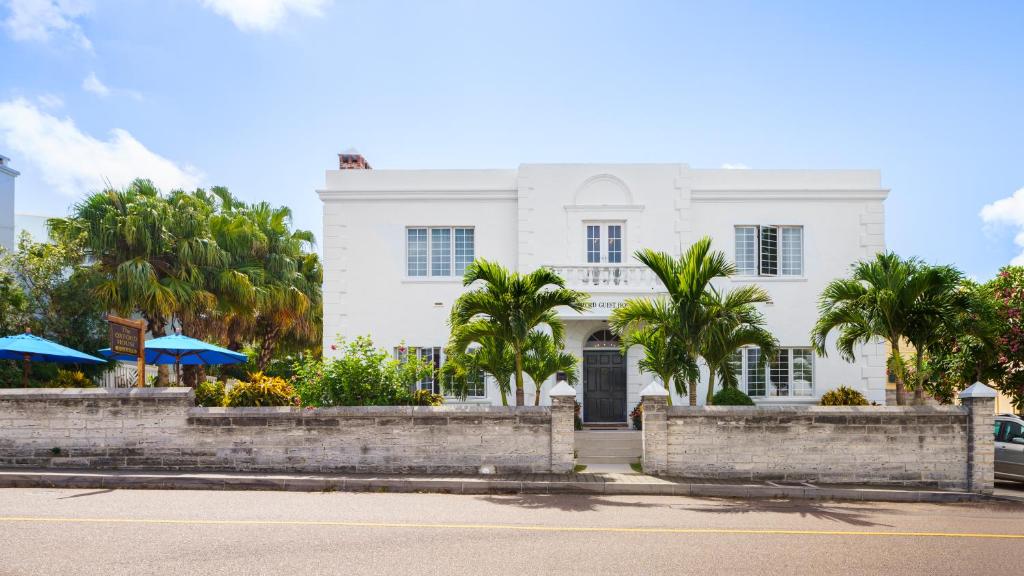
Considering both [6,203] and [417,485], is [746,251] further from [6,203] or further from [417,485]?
[6,203]

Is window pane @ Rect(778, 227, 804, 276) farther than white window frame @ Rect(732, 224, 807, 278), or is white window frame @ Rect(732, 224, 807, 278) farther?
window pane @ Rect(778, 227, 804, 276)

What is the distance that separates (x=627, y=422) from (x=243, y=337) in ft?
44.7

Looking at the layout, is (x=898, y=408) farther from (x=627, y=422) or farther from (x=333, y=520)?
(x=333, y=520)

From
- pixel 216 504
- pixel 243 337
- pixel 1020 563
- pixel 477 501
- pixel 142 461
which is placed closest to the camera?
pixel 1020 563

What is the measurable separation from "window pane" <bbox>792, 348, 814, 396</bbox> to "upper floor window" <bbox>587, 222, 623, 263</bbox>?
17.1ft

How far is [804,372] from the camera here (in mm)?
19172

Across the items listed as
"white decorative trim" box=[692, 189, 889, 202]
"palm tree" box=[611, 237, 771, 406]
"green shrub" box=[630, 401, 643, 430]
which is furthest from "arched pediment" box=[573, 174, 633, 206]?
"palm tree" box=[611, 237, 771, 406]

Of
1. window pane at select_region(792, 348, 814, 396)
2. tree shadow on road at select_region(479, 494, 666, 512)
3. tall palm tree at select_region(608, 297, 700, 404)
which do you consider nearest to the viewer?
tree shadow on road at select_region(479, 494, 666, 512)

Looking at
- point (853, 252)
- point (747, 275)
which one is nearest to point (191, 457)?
point (747, 275)

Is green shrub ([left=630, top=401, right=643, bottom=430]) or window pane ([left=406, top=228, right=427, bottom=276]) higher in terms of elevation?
window pane ([left=406, top=228, right=427, bottom=276])

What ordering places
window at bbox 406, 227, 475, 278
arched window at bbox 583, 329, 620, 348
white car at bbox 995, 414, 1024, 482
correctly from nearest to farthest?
white car at bbox 995, 414, 1024, 482 < arched window at bbox 583, 329, 620, 348 < window at bbox 406, 227, 475, 278

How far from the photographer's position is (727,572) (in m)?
6.83

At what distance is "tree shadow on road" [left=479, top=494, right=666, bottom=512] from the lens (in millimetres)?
10203

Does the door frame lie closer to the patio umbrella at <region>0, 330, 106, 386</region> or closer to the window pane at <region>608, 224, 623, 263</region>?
the window pane at <region>608, 224, 623, 263</region>
